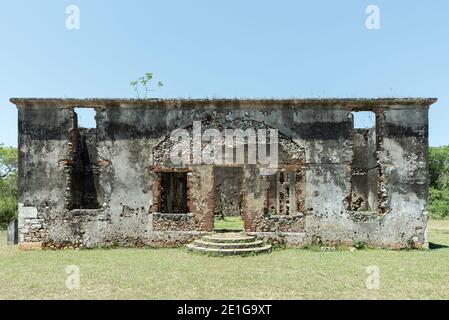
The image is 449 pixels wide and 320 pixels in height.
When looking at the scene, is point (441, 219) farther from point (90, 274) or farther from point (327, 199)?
point (90, 274)

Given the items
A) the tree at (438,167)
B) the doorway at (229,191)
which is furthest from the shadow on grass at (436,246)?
the tree at (438,167)

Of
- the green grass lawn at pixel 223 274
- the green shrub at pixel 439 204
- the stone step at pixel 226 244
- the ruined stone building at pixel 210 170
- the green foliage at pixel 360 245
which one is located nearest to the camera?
the green grass lawn at pixel 223 274

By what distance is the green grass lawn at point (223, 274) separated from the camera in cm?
768

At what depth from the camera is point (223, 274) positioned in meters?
9.29

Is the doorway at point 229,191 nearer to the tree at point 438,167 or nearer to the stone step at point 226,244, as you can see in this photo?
the stone step at point 226,244
